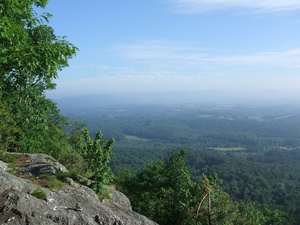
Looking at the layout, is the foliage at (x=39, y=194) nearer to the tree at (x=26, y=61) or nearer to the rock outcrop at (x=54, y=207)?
the rock outcrop at (x=54, y=207)

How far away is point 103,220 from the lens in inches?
247

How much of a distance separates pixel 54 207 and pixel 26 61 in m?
3.66

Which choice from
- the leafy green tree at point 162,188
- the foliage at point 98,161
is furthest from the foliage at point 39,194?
the leafy green tree at point 162,188

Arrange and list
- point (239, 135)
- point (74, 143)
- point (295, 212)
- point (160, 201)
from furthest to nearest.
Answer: point (239, 135) → point (295, 212) → point (74, 143) → point (160, 201)

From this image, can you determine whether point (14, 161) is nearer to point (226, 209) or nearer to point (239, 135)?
point (226, 209)

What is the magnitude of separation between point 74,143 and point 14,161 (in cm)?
1033

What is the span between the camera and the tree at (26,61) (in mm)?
5523

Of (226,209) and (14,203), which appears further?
(226,209)

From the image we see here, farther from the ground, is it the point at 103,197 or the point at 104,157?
the point at 104,157

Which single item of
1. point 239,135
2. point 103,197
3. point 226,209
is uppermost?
point 103,197

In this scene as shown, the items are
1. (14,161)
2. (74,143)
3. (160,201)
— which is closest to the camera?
(14,161)

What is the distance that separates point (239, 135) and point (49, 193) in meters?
200

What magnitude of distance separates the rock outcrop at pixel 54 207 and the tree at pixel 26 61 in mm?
3095

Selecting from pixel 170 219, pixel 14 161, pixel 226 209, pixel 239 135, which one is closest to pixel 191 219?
pixel 226 209
